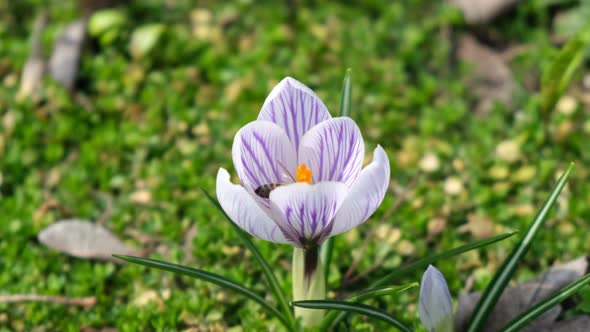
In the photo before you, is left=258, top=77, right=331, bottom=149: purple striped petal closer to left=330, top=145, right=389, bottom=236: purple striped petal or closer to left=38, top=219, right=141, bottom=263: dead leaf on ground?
left=330, top=145, right=389, bottom=236: purple striped petal

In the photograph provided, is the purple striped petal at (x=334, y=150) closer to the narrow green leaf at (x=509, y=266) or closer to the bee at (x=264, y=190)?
the bee at (x=264, y=190)

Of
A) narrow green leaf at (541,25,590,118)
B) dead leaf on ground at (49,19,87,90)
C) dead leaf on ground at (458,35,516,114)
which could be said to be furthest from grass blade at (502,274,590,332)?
dead leaf on ground at (49,19,87,90)

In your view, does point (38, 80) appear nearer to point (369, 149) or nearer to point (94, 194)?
point (94, 194)

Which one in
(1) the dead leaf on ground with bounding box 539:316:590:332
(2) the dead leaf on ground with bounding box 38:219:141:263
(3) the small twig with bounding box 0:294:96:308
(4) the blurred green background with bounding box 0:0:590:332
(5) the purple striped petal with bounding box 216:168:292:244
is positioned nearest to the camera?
(5) the purple striped petal with bounding box 216:168:292:244

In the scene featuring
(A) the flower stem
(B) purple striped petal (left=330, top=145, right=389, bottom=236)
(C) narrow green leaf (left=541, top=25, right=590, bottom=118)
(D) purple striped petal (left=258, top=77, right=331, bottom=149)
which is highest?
(C) narrow green leaf (left=541, top=25, right=590, bottom=118)

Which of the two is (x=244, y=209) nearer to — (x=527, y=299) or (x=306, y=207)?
(x=306, y=207)

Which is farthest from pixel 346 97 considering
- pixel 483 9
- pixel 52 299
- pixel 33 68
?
pixel 33 68

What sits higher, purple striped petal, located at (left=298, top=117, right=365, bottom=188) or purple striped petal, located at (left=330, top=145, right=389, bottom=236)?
purple striped petal, located at (left=298, top=117, right=365, bottom=188)
